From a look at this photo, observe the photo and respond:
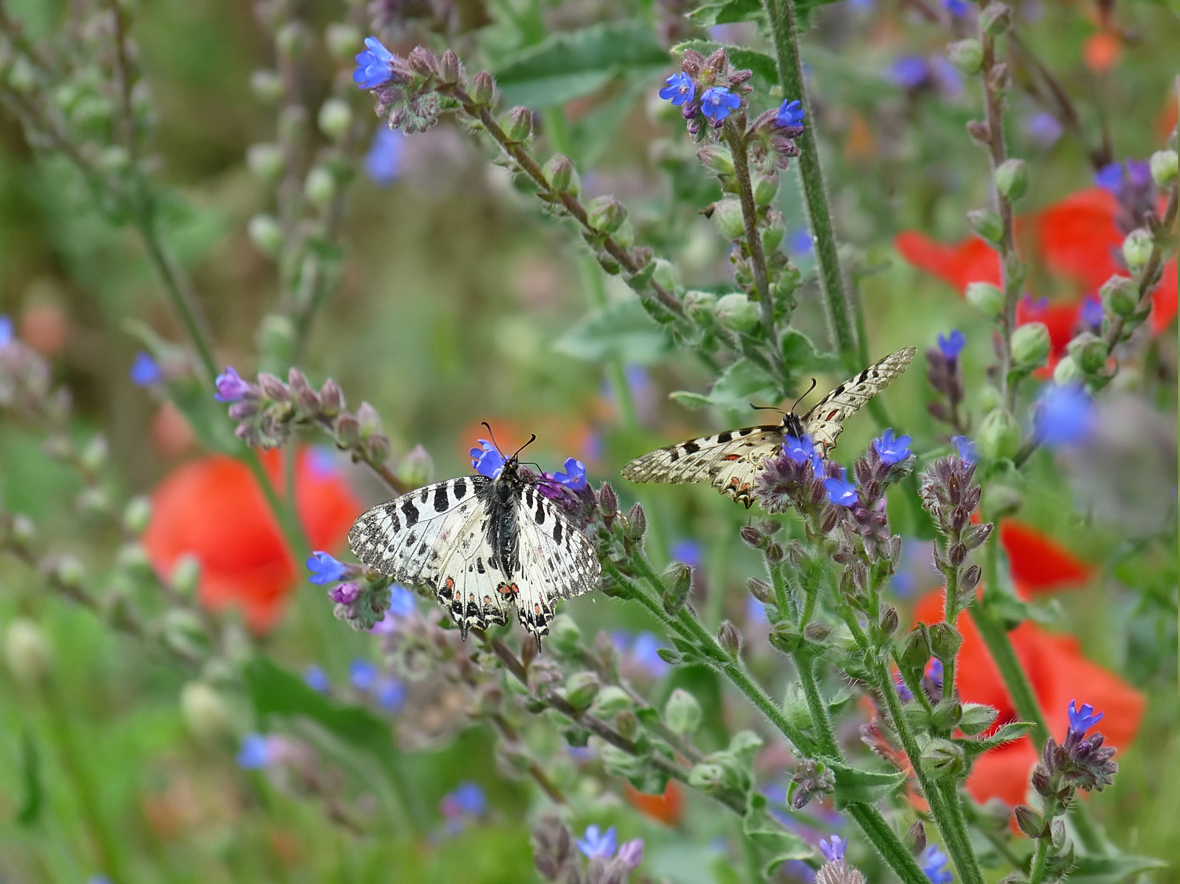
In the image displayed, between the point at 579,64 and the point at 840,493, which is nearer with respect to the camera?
the point at 840,493

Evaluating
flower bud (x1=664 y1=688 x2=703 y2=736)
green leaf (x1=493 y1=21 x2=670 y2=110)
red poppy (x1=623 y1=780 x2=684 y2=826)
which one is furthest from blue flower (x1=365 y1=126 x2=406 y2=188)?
flower bud (x1=664 y1=688 x2=703 y2=736)

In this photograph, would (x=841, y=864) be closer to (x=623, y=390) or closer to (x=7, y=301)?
(x=623, y=390)

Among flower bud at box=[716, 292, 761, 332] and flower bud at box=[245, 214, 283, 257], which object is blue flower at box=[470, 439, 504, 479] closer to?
flower bud at box=[716, 292, 761, 332]

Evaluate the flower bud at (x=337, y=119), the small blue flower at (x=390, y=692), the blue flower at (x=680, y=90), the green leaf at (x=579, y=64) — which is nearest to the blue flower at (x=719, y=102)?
the blue flower at (x=680, y=90)

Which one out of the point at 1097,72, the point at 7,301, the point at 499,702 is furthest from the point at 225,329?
the point at 499,702

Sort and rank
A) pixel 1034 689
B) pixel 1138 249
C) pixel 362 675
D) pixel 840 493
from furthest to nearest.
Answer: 1. pixel 362 675
2. pixel 1034 689
3. pixel 1138 249
4. pixel 840 493

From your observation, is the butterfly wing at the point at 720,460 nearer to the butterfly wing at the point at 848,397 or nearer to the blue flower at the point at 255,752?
the butterfly wing at the point at 848,397

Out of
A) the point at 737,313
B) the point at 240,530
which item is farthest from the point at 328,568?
the point at 240,530

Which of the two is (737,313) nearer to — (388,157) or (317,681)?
(317,681)
